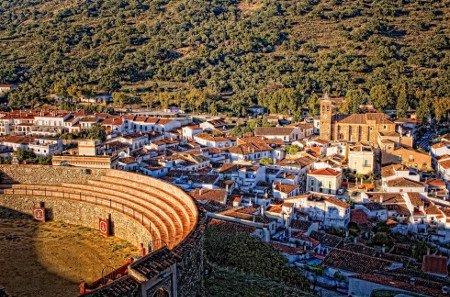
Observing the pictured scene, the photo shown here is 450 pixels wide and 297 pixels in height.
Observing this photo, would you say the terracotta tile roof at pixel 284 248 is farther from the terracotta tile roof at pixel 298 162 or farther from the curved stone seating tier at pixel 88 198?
the terracotta tile roof at pixel 298 162

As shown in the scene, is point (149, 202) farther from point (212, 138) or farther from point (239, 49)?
point (239, 49)

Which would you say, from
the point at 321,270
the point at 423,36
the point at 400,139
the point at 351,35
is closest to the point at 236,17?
the point at 351,35

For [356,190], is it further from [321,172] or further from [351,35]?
[351,35]

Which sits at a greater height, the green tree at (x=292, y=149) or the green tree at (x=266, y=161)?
the green tree at (x=292, y=149)

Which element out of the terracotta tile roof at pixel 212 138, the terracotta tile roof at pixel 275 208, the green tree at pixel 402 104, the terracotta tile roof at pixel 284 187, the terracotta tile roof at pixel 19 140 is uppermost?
the green tree at pixel 402 104

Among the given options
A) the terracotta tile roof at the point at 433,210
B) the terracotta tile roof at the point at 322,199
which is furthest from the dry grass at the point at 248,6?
the terracotta tile roof at the point at 433,210

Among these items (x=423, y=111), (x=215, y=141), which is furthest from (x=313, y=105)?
(x=215, y=141)

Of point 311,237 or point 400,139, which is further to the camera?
point 400,139
